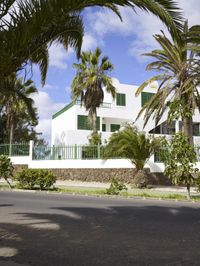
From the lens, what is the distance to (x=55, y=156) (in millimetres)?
26375

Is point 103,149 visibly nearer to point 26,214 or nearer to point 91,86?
point 91,86

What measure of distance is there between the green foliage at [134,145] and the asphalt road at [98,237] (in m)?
9.69

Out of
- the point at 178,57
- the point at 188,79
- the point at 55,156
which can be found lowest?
the point at 55,156

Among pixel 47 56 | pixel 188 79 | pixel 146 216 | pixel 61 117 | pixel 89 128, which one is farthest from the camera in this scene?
pixel 61 117

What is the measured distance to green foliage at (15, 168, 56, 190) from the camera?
19.9m

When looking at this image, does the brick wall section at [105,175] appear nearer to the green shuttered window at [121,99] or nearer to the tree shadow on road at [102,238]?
the tree shadow on road at [102,238]

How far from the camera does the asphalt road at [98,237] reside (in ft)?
18.6

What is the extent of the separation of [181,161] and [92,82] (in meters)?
14.9

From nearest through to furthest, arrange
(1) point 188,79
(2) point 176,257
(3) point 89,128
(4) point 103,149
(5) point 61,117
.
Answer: (2) point 176,257, (1) point 188,79, (4) point 103,149, (3) point 89,128, (5) point 61,117

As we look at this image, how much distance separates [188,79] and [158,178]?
622 centimetres

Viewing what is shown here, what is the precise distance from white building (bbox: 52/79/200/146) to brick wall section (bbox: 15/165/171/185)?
8552 mm

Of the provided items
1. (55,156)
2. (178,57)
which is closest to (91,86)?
(55,156)

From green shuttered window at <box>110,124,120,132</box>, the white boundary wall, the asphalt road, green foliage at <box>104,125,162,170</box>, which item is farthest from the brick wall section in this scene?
green shuttered window at <box>110,124,120,132</box>

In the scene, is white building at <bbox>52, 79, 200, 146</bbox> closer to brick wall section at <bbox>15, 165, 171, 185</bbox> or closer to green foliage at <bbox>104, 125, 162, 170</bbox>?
brick wall section at <bbox>15, 165, 171, 185</bbox>
